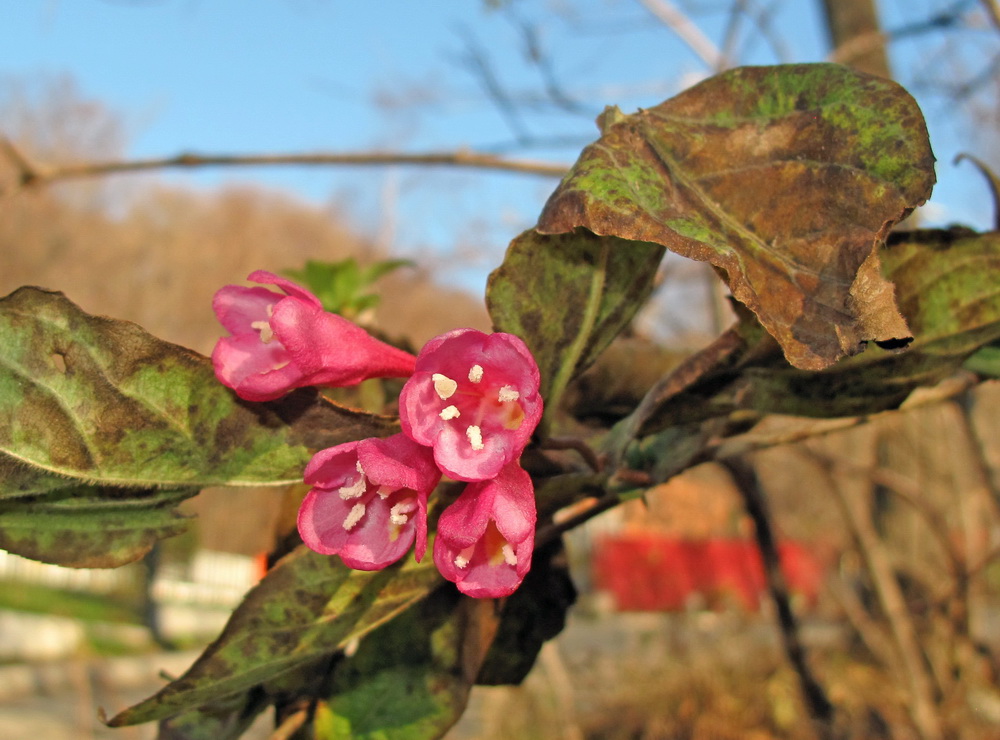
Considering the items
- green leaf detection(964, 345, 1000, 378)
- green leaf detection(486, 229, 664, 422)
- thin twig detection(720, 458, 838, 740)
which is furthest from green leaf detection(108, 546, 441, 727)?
thin twig detection(720, 458, 838, 740)

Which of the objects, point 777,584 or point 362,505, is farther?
point 777,584

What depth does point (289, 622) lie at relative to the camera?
1.77 ft

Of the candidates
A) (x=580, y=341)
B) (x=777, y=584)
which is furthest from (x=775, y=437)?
(x=777, y=584)

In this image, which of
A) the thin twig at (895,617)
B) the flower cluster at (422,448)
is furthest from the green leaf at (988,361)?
the thin twig at (895,617)

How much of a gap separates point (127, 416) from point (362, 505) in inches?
5.6

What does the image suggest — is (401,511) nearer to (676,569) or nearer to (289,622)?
(289,622)

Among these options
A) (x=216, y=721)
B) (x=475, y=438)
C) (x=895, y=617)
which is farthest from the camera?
(x=895, y=617)

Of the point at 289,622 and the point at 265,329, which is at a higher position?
the point at 265,329

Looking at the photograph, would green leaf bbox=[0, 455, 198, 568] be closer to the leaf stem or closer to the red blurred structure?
the leaf stem

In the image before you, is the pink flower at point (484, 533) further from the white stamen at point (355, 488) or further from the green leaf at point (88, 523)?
the green leaf at point (88, 523)

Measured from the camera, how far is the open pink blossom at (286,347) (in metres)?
0.50

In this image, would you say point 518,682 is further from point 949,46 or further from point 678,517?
point 678,517

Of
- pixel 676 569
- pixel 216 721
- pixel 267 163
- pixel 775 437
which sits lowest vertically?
pixel 216 721

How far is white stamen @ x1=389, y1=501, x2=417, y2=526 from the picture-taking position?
1.61 feet
